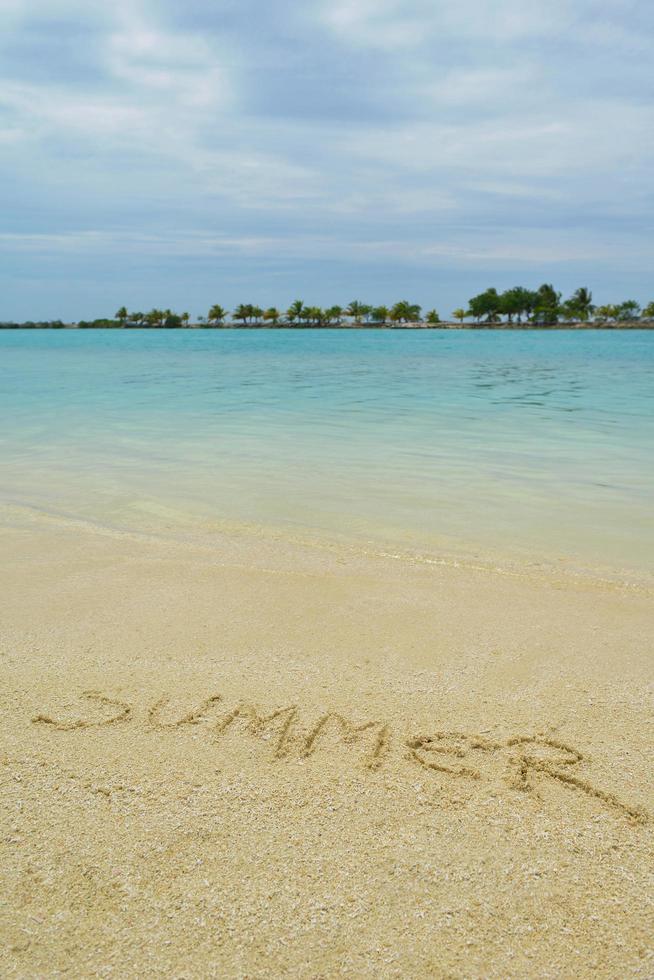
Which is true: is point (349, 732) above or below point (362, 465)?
below

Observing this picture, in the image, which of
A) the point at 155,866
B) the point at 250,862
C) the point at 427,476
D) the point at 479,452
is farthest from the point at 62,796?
the point at 479,452

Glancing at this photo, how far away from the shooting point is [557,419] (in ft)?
40.8

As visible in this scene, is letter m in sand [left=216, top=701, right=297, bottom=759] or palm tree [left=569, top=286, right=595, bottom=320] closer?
letter m in sand [left=216, top=701, right=297, bottom=759]

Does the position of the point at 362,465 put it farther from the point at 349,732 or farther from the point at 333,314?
the point at 333,314

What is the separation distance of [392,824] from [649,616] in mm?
2265

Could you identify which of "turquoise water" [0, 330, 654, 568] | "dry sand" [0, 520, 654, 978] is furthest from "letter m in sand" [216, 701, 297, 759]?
"turquoise water" [0, 330, 654, 568]

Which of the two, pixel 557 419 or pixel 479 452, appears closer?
pixel 479 452

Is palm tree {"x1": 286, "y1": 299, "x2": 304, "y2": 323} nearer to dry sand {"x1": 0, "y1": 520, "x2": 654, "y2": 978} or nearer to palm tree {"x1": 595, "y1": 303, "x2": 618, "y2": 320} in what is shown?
palm tree {"x1": 595, "y1": 303, "x2": 618, "y2": 320}

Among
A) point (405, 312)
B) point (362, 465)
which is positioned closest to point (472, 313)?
point (405, 312)

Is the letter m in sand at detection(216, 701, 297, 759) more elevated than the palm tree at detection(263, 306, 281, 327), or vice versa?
the palm tree at detection(263, 306, 281, 327)

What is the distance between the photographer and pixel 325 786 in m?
2.24

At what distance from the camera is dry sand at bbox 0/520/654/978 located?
67.4 inches

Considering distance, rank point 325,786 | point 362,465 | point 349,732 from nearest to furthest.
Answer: point 325,786, point 349,732, point 362,465

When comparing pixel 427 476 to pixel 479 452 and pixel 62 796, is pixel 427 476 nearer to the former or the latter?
pixel 479 452
